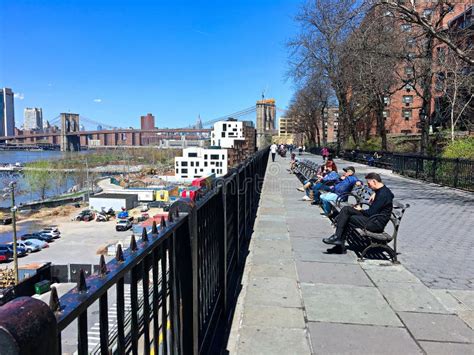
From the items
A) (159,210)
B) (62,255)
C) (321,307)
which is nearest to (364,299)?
(321,307)

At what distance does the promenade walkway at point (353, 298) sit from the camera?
3.52 meters

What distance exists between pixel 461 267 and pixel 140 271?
532 centimetres

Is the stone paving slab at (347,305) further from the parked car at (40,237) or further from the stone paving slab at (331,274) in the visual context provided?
the parked car at (40,237)

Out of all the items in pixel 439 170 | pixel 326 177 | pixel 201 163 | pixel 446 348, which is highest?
pixel 326 177

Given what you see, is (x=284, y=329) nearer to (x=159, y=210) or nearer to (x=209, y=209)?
(x=209, y=209)

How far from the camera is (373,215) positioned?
19.1 ft

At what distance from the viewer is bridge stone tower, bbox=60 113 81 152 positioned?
15875 centimetres

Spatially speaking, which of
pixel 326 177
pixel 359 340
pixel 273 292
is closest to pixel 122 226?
pixel 326 177

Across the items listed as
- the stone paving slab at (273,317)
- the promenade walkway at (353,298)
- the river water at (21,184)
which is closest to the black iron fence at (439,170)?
the promenade walkway at (353,298)

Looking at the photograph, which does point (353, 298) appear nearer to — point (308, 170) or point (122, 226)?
point (308, 170)

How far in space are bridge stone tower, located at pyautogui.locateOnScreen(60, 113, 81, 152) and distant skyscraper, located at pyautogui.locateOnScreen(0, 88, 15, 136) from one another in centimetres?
2797

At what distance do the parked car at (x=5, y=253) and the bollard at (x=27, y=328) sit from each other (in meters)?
50.7

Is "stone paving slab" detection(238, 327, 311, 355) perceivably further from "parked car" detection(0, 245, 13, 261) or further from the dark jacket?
"parked car" detection(0, 245, 13, 261)

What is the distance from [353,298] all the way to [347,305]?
0.23 metres
